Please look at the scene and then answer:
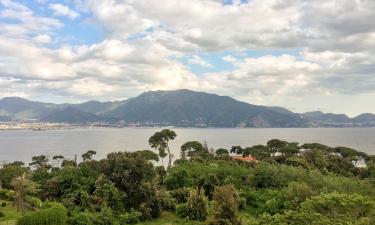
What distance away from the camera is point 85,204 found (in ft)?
133

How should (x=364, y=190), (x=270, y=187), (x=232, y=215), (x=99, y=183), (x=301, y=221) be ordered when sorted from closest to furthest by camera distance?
1. (x=301, y=221)
2. (x=232, y=215)
3. (x=99, y=183)
4. (x=364, y=190)
5. (x=270, y=187)

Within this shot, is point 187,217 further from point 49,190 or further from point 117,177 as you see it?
point 49,190

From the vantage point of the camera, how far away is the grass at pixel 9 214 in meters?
35.5

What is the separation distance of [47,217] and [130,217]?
28.1ft

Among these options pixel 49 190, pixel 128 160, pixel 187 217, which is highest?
pixel 128 160

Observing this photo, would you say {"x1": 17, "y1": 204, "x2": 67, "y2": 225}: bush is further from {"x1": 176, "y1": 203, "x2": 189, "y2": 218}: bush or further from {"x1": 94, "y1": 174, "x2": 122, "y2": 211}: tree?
{"x1": 176, "y1": 203, "x2": 189, "y2": 218}: bush

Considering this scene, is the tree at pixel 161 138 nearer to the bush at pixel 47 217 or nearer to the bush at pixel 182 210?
the bush at pixel 182 210

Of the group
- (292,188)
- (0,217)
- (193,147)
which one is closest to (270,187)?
(292,188)

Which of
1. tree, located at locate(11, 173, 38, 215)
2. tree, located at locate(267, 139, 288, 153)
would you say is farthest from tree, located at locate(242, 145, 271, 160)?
tree, located at locate(11, 173, 38, 215)

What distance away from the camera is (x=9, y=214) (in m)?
39.4

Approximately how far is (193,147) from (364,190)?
57.3 m

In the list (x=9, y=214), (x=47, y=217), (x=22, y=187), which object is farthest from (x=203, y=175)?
(x=9, y=214)

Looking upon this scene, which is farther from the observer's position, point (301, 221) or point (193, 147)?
point (193, 147)

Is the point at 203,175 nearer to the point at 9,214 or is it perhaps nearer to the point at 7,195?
the point at 7,195
